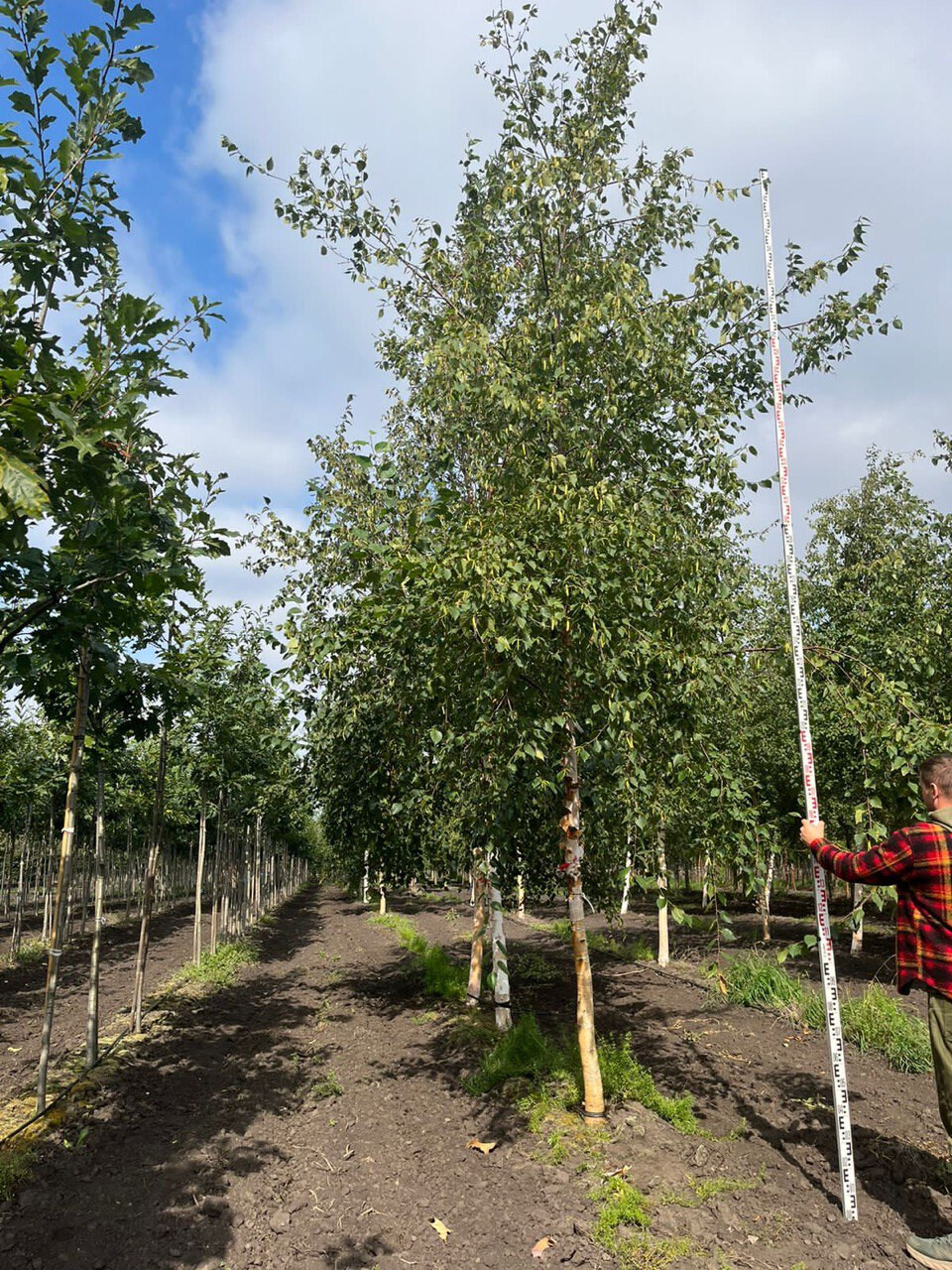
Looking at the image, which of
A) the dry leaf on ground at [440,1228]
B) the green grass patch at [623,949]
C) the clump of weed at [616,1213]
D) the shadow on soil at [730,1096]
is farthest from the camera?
the green grass patch at [623,949]

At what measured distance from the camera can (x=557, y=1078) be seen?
676 cm

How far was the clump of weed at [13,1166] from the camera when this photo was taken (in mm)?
4844

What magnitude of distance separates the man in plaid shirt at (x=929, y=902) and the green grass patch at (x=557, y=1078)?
2.23 metres

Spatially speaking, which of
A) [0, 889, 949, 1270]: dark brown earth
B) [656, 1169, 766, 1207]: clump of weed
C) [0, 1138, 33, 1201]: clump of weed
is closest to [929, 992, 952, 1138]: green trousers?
[0, 889, 949, 1270]: dark brown earth

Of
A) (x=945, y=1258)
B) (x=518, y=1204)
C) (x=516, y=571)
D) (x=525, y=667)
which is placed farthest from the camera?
(x=525, y=667)

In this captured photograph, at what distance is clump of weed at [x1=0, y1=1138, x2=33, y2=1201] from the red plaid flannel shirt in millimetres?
5302

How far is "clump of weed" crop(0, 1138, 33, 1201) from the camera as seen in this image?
4844 millimetres

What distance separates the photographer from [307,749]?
26.5 ft

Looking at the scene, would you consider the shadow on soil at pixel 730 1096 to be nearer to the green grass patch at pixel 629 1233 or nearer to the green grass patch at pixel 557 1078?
the green grass patch at pixel 557 1078

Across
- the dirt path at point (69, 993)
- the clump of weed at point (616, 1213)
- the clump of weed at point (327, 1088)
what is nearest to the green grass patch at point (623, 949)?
the dirt path at point (69, 993)

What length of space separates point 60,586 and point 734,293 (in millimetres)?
4910

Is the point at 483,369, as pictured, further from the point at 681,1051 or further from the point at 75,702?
the point at 681,1051

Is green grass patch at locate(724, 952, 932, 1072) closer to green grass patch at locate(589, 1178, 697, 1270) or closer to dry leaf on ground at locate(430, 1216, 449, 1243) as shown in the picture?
green grass patch at locate(589, 1178, 697, 1270)

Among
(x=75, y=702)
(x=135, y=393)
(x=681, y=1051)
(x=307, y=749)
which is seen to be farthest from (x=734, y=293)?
(x=681, y=1051)
